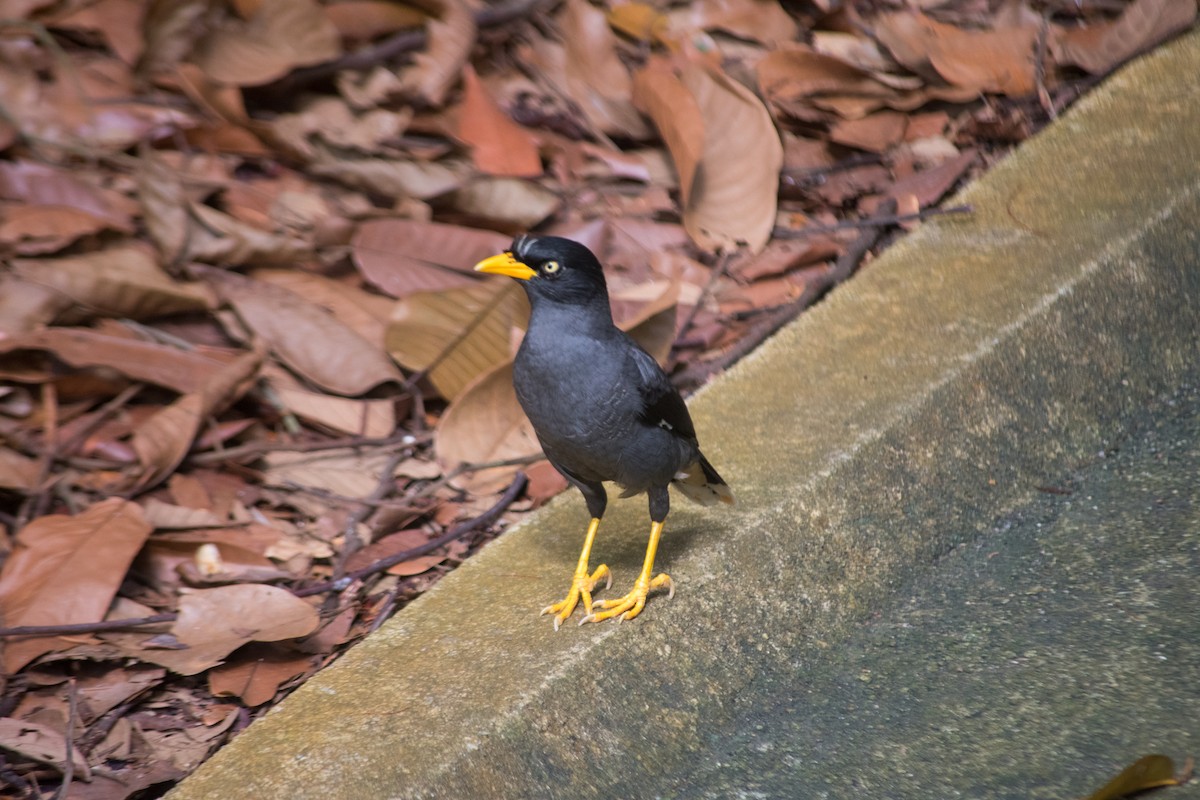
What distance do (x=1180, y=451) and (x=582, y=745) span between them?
202 centimetres

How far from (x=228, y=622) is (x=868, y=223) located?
2.62 metres

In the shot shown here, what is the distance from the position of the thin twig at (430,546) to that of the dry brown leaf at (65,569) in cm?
49

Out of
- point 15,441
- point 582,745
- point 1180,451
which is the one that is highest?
point 1180,451

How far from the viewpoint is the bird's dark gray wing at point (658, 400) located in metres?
3.05

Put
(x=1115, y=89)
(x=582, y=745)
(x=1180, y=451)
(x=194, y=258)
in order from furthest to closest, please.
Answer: (x=1115, y=89), (x=194, y=258), (x=1180, y=451), (x=582, y=745)

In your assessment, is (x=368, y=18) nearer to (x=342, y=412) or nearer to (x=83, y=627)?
(x=342, y=412)

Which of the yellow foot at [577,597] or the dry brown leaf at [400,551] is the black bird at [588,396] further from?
the dry brown leaf at [400,551]

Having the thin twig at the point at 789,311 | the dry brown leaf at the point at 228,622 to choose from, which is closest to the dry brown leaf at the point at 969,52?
the thin twig at the point at 789,311

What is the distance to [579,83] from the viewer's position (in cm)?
524

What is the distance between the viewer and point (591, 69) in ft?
17.2

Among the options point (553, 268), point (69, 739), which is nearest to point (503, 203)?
point (553, 268)

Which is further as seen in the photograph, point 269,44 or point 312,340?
point 269,44

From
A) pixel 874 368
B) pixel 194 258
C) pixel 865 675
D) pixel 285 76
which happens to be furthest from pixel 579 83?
pixel 865 675

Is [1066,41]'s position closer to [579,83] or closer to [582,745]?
[579,83]
